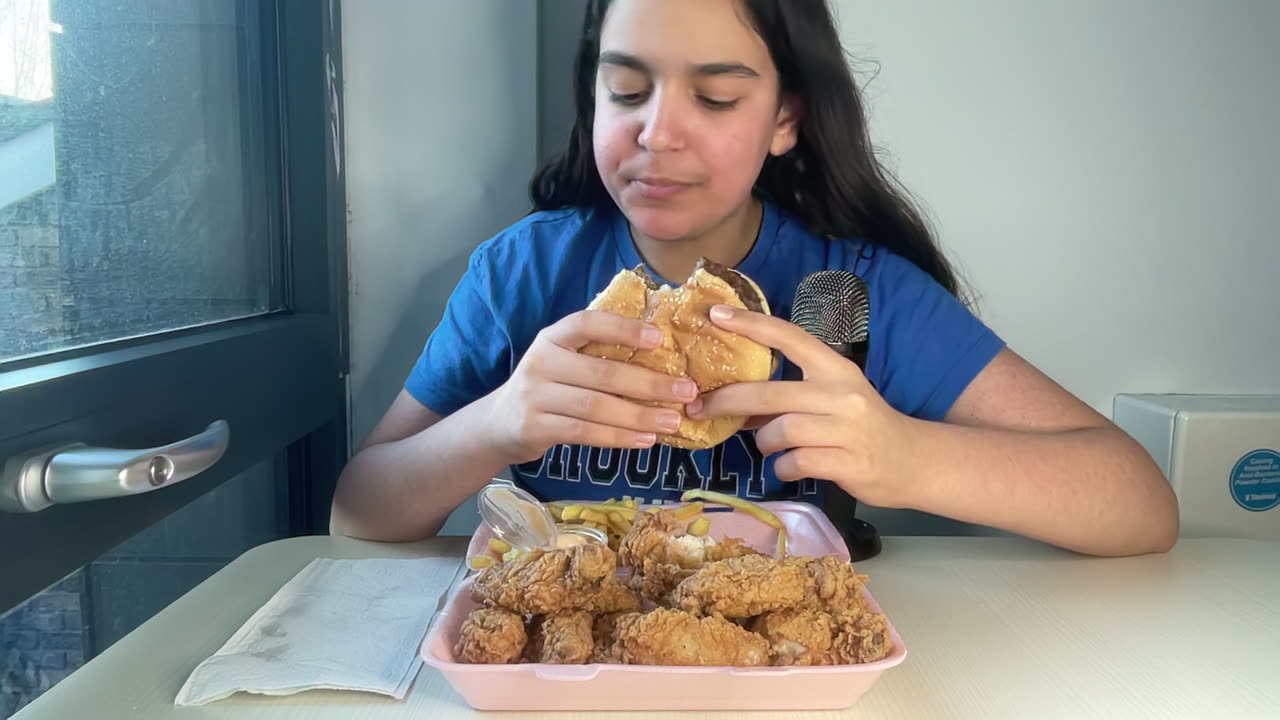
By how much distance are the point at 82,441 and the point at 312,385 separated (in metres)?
0.64

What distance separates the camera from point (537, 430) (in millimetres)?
926

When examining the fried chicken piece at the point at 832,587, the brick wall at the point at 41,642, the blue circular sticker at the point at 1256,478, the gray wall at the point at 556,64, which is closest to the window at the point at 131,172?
the brick wall at the point at 41,642

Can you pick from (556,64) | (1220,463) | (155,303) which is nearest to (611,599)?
(155,303)

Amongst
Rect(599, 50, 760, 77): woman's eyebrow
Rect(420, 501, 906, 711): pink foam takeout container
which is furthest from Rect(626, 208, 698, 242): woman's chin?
Rect(420, 501, 906, 711): pink foam takeout container

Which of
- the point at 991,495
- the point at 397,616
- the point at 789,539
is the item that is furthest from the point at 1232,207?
the point at 397,616

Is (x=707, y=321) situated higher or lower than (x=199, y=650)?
higher

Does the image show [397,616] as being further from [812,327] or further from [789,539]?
[812,327]

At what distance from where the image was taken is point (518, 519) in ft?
3.10

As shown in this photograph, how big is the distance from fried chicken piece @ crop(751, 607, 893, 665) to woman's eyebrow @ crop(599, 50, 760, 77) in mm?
692

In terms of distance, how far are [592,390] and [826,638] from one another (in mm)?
334

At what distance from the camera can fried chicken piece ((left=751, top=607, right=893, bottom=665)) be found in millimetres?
655

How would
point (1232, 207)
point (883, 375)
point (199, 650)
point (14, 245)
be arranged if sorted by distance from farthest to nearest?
point (1232, 207) → point (883, 375) → point (14, 245) → point (199, 650)

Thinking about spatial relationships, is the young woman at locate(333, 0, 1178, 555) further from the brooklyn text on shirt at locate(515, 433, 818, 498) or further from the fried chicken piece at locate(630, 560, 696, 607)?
the fried chicken piece at locate(630, 560, 696, 607)

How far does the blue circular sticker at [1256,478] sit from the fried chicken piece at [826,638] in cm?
130
